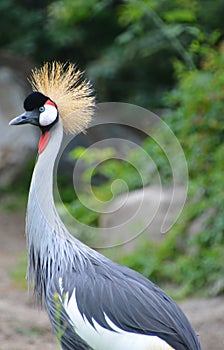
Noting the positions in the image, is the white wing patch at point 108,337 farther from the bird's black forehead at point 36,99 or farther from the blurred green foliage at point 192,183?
the blurred green foliage at point 192,183

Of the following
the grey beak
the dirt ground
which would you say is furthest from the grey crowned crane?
the dirt ground

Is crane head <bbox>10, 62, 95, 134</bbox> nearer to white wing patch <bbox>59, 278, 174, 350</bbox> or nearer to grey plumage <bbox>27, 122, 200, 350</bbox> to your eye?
grey plumage <bbox>27, 122, 200, 350</bbox>

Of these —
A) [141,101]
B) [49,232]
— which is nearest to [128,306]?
[49,232]

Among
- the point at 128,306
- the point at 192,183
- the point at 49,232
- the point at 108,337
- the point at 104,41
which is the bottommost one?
the point at 108,337

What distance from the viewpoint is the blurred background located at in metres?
5.30

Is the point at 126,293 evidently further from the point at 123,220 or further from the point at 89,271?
the point at 123,220

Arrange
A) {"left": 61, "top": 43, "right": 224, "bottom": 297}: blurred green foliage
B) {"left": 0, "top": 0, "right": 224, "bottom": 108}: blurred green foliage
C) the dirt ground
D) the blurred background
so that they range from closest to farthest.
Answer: the dirt ground, {"left": 61, "top": 43, "right": 224, "bottom": 297}: blurred green foliage, the blurred background, {"left": 0, "top": 0, "right": 224, "bottom": 108}: blurred green foliage

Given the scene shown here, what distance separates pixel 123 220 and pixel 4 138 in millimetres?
2572

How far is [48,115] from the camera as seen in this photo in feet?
10.3

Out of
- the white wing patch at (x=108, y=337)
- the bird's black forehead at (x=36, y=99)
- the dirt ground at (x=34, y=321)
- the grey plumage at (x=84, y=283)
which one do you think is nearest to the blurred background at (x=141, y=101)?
the dirt ground at (x=34, y=321)

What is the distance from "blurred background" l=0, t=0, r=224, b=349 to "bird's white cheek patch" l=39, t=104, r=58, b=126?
2.12 metres

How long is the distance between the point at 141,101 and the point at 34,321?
13.4ft

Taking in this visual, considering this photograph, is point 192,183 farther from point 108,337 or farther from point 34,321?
point 108,337

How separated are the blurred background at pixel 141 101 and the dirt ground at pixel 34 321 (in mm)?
175
